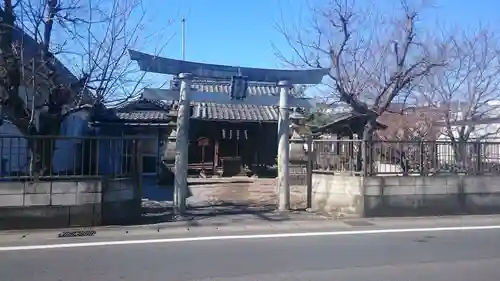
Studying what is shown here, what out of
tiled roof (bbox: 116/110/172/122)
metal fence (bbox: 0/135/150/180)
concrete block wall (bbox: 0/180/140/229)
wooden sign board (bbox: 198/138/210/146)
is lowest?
concrete block wall (bbox: 0/180/140/229)

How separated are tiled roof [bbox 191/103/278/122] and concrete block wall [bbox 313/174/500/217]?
11.2 meters

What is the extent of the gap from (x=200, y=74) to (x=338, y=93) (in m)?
4.92

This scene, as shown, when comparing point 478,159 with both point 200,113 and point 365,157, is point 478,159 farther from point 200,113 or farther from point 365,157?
point 200,113

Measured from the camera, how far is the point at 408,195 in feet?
37.9

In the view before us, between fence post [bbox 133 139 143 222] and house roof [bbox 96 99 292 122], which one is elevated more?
house roof [bbox 96 99 292 122]

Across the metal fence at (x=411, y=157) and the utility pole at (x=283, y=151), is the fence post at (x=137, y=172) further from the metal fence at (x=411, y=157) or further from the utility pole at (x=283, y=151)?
the metal fence at (x=411, y=157)

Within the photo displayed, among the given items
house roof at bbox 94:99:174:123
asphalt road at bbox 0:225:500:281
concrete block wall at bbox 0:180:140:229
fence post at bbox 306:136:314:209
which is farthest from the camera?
house roof at bbox 94:99:174:123

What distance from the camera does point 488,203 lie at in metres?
12.1

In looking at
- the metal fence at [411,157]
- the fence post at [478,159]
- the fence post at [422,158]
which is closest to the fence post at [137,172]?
the metal fence at [411,157]

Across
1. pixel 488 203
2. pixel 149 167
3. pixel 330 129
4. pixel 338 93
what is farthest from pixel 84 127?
pixel 488 203

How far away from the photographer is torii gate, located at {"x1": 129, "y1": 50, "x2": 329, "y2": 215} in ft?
37.5

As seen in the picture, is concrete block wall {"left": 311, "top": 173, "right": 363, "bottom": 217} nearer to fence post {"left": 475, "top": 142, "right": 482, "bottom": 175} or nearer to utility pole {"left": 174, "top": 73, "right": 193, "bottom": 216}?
fence post {"left": 475, "top": 142, "right": 482, "bottom": 175}

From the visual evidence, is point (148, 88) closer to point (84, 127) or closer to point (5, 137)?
point (5, 137)

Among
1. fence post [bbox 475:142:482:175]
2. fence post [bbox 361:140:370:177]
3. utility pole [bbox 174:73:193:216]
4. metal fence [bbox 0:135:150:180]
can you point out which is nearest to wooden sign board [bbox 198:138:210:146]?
utility pole [bbox 174:73:193:216]
